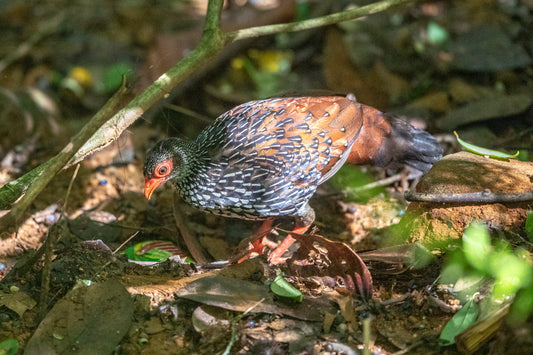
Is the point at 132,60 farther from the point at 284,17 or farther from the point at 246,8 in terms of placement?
the point at 284,17

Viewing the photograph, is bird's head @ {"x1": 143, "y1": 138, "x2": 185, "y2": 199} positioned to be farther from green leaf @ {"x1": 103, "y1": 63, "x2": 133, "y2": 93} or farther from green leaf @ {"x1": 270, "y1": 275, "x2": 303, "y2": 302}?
green leaf @ {"x1": 103, "y1": 63, "x2": 133, "y2": 93}

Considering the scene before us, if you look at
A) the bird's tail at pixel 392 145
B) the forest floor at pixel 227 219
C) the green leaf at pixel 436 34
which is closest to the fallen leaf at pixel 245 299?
the forest floor at pixel 227 219

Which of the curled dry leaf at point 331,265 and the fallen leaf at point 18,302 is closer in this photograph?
the fallen leaf at point 18,302

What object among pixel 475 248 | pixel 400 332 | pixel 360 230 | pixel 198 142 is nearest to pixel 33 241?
pixel 198 142

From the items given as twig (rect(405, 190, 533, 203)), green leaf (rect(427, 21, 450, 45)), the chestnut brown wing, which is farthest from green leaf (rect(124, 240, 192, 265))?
green leaf (rect(427, 21, 450, 45))

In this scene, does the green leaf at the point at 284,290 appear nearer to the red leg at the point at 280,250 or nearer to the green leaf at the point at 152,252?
the red leg at the point at 280,250

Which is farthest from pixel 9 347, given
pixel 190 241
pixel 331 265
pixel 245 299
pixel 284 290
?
pixel 331 265
